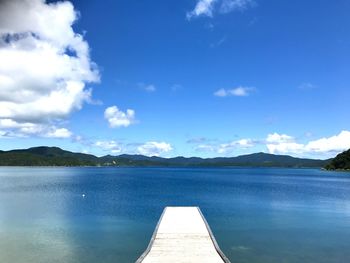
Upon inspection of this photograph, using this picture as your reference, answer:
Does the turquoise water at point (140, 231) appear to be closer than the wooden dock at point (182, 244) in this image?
No

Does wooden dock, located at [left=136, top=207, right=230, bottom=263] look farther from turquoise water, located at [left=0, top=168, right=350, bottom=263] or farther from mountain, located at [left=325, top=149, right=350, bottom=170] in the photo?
mountain, located at [left=325, top=149, right=350, bottom=170]

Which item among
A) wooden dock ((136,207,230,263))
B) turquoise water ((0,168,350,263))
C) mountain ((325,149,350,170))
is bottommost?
turquoise water ((0,168,350,263))

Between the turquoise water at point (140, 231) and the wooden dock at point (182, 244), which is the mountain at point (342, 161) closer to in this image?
the turquoise water at point (140, 231)

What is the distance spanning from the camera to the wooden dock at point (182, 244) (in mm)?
17297

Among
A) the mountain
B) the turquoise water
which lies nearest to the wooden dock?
the turquoise water

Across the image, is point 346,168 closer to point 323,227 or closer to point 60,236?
point 323,227

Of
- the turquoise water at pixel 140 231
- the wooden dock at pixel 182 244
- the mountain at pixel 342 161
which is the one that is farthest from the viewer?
the mountain at pixel 342 161

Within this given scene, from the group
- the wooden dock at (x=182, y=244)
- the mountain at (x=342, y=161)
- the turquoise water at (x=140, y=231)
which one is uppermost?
the mountain at (x=342, y=161)

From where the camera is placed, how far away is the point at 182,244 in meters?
20.1

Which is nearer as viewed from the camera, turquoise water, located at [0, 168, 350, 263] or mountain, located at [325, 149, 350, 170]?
turquoise water, located at [0, 168, 350, 263]

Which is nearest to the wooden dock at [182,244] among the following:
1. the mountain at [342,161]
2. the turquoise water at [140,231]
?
the turquoise water at [140,231]

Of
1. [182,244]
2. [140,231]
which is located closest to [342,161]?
[140,231]

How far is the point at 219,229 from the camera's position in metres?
30.4

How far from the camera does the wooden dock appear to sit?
17.3 metres
